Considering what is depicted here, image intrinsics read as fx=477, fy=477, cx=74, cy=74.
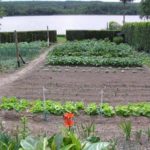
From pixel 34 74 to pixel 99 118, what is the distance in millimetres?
6784

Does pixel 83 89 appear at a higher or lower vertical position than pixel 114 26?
lower

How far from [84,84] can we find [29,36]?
20512 millimetres

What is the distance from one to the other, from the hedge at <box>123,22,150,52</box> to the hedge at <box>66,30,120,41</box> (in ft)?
12.3

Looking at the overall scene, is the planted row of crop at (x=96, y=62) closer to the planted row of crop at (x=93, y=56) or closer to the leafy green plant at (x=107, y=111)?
the planted row of crop at (x=93, y=56)

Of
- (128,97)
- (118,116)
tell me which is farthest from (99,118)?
(128,97)

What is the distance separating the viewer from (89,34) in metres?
33.7

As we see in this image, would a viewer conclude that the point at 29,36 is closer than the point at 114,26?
Yes

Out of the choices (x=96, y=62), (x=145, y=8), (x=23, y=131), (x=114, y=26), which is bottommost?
(x=96, y=62)

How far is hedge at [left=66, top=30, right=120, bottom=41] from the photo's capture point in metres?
33.5

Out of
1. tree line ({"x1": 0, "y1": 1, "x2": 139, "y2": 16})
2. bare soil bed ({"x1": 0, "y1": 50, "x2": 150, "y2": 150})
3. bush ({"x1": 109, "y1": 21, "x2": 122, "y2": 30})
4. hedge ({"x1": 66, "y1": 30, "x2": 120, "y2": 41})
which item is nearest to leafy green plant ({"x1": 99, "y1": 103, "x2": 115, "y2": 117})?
bare soil bed ({"x1": 0, "y1": 50, "x2": 150, "y2": 150})

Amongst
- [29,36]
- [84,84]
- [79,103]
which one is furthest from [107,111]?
[29,36]

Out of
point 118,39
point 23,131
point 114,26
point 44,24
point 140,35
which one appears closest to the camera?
point 23,131

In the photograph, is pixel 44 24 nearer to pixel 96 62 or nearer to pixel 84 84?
pixel 96 62

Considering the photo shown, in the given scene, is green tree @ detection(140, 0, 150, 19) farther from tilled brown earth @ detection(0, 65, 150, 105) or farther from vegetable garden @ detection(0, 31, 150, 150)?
tilled brown earth @ detection(0, 65, 150, 105)
